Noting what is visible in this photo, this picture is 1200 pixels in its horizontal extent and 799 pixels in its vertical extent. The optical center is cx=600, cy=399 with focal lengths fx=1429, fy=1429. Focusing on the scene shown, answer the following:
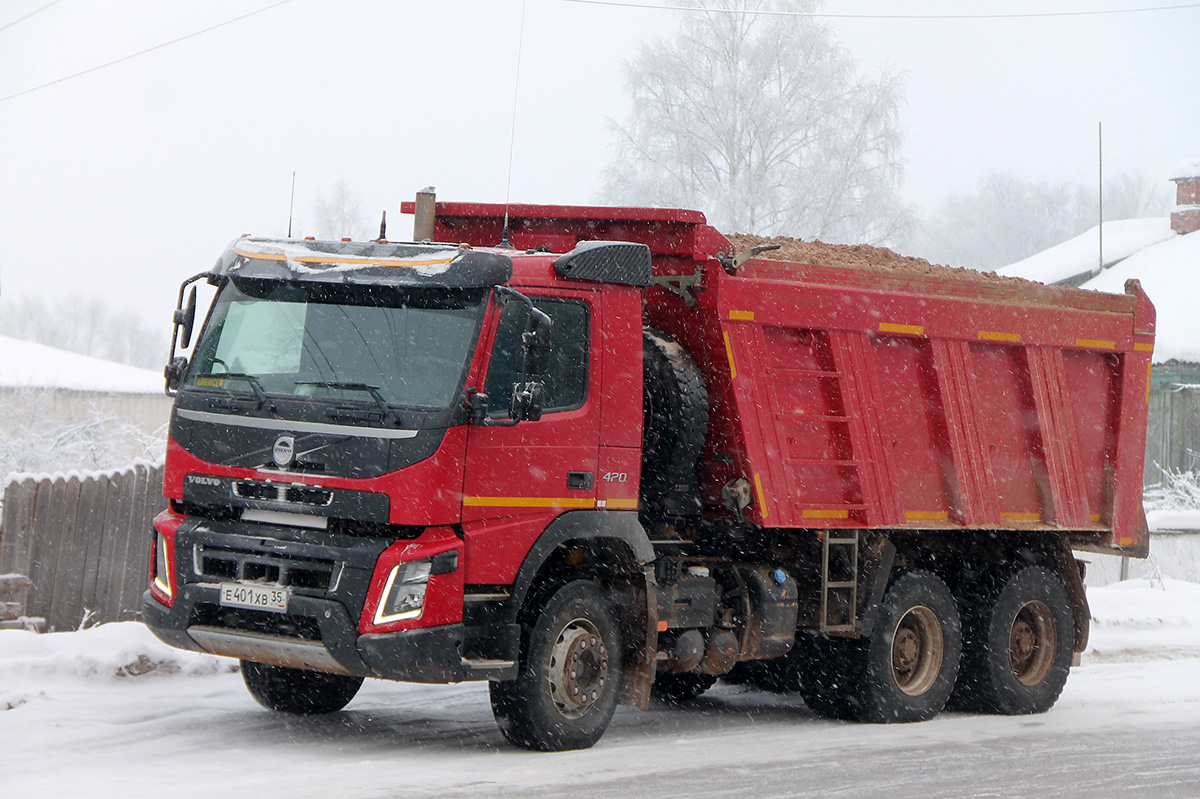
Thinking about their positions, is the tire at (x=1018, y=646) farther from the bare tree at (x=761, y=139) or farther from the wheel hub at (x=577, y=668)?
the bare tree at (x=761, y=139)

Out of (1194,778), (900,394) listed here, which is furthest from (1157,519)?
(1194,778)

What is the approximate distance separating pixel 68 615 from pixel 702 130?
90.9 feet

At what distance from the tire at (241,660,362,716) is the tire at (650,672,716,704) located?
268cm

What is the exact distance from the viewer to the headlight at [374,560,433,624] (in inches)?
275

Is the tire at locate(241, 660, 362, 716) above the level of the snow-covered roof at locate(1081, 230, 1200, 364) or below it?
below

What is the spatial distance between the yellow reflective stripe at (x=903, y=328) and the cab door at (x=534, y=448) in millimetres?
2464

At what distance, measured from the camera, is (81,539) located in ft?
Answer: 34.7

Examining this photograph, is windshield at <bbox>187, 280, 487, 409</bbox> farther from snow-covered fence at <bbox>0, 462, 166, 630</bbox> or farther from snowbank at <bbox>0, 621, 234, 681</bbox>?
snow-covered fence at <bbox>0, 462, 166, 630</bbox>

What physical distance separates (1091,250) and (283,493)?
28.4m

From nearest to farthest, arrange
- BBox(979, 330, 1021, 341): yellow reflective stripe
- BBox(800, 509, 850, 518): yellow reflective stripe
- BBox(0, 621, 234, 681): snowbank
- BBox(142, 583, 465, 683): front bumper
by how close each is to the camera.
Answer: BBox(142, 583, 465, 683): front bumper
BBox(0, 621, 234, 681): snowbank
BBox(800, 509, 850, 518): yellow reflective stripe
BBox(979, 330, 1021, 341): yellow reflective stripe

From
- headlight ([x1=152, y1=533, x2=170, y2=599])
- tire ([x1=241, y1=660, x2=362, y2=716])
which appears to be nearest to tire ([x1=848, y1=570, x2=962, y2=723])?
tire ([x1=241, y1=660, x2=362, y2=716])

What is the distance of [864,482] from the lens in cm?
941

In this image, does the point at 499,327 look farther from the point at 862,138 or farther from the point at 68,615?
the point at 862,138

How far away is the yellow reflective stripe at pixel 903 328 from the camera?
952cm
